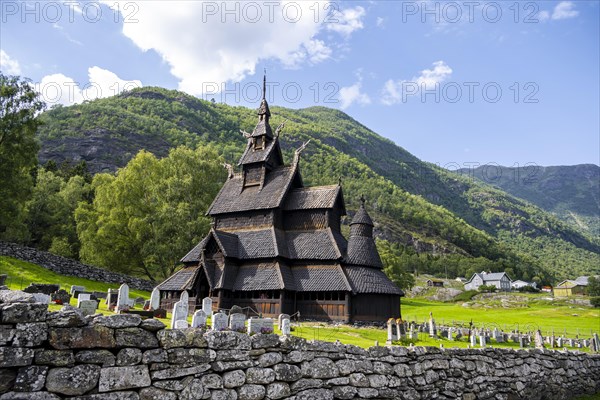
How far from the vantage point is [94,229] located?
52.0 m

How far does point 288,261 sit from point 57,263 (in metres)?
20.4

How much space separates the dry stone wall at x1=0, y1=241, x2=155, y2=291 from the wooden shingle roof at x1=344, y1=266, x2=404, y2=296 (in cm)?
2286

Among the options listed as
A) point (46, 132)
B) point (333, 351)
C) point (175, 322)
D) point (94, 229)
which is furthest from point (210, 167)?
point (46, 132)

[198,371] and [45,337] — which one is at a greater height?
[45,337]

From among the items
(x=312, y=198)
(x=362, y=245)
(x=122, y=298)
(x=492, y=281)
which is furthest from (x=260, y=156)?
(x=492, y=281)

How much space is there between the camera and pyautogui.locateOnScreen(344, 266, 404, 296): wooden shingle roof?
1302 inches

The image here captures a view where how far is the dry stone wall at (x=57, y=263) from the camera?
35.2 metres

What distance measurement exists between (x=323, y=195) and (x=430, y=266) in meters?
157

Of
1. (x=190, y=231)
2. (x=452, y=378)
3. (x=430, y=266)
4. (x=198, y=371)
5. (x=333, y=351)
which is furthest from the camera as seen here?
(x=430, y=266)

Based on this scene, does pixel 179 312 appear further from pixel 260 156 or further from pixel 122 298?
pixel 260 156

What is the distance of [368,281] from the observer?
33719mm

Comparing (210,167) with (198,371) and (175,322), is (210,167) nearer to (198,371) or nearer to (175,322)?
(175,322)

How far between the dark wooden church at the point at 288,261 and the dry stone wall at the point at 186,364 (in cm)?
2110

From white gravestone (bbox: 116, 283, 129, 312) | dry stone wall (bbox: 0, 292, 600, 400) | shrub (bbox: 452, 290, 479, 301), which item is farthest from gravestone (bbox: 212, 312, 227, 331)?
shrub (bbox: 452, 290, 479, 301)
